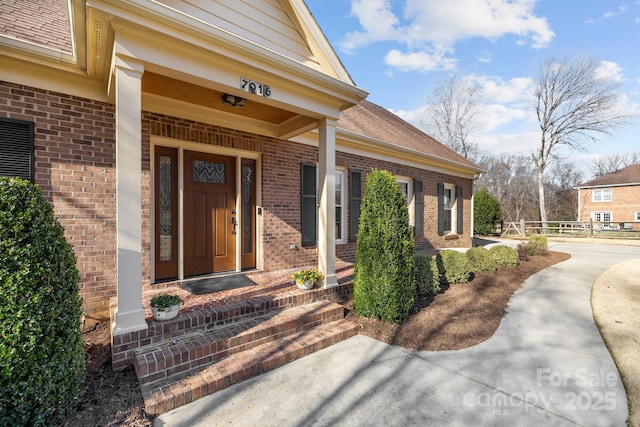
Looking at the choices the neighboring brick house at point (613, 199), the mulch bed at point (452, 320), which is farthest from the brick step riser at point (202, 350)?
the neighboring brick house at point (613, 199)

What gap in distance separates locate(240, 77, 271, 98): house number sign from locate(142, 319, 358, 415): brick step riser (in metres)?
2.99

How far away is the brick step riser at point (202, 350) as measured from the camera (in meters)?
2.57

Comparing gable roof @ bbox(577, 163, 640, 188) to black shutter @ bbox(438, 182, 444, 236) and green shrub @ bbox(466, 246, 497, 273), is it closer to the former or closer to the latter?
black shutter @ bbox(438, 182, 444, 236)

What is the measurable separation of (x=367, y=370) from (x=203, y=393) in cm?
156

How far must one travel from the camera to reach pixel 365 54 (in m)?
10.8

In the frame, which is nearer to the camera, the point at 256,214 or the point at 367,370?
the point at 367,370

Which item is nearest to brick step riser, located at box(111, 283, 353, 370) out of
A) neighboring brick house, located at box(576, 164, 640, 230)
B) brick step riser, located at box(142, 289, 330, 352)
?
brick step riser, located at box(142, 289, 330, 352)

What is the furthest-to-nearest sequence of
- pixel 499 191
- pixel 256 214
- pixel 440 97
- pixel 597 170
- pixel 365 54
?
pixel 597 170
pixel 499 191
pixel 440 97
pixel 365 54
pixel 256 214

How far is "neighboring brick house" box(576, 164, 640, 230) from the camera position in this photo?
80.9 ft

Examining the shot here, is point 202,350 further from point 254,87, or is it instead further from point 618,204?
point 618,204

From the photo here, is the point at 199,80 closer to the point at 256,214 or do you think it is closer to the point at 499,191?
the point at 256,214

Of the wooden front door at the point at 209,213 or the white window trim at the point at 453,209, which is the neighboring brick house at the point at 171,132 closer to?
the wooden front door at the point at 209,213

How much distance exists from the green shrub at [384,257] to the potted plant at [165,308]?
2388 mm

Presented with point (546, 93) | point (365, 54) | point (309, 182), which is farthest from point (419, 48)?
point (546, 93)
